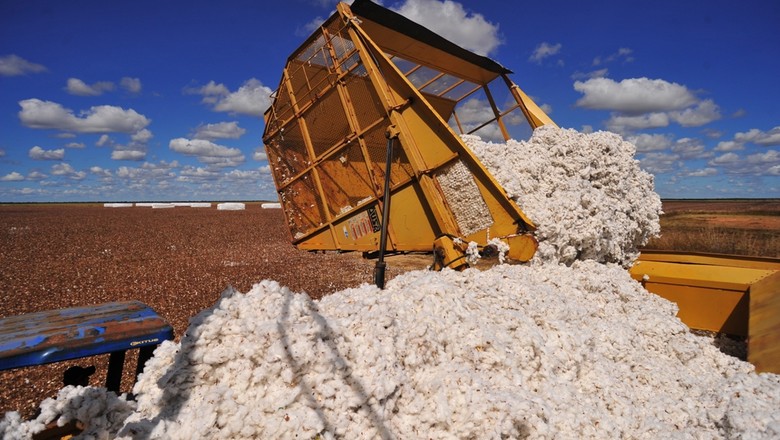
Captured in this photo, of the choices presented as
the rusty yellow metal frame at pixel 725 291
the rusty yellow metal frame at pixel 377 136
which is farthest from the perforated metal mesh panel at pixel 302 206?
the rusty yellow metal frame at pixel 725 291

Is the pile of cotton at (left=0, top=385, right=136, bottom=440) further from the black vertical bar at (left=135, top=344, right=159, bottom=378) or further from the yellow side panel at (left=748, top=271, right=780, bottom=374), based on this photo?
the yellow side panel at (left=748, top=271, right=780, bottom=374)

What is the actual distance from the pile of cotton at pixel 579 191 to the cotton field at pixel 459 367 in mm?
30

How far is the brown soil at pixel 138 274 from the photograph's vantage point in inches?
182

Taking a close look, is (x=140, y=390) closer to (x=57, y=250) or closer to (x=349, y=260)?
(x=349, y=260)

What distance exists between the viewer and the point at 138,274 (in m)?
9.48

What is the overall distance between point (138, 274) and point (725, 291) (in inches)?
405

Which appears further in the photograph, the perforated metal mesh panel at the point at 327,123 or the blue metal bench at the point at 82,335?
the perforated metal mesh panel at the point at 327,123

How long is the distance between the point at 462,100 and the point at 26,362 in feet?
19.5

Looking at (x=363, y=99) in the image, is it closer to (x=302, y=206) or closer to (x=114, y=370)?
(x=302, y=206)

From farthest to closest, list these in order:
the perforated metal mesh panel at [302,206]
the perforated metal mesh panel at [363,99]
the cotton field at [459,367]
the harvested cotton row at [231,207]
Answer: the harvested cotton row at [231,207] < the perforated metal mesh panel at [302,206] < the perforated metal mesh panel at [363,99] < the cotton field at [459,367]

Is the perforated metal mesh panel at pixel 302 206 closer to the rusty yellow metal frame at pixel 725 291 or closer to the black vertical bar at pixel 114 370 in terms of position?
the black vertical bar at pixel 114 370

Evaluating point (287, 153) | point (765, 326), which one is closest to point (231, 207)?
point (287, 153)

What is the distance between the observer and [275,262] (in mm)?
11180

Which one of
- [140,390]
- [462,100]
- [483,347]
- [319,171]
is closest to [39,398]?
[140,390]
